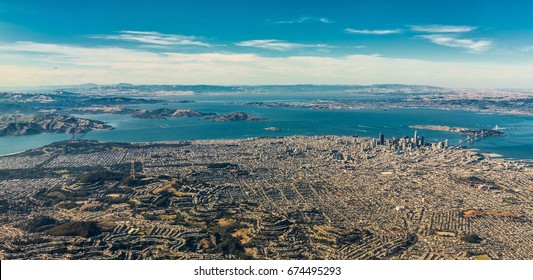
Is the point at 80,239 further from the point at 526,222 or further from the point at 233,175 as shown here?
the point at 526,222

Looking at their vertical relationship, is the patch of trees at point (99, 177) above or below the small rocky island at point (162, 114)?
below

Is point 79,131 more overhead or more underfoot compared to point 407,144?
more underfoot

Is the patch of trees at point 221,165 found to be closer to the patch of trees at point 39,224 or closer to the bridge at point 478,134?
the patch of trees at point 39,224

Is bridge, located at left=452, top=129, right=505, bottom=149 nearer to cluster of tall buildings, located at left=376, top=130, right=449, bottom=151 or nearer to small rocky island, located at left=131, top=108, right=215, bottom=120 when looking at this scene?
cluster of tall buildings, located at left=376, top=130, right=449, bottom=151

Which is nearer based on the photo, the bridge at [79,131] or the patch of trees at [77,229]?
the patch of trees at [77,229]

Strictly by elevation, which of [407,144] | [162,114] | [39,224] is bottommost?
[39,224]

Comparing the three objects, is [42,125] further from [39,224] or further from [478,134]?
[478,134]

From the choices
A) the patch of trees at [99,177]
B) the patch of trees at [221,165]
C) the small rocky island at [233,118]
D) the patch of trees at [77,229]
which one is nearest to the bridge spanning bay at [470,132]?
the patch of trees at [221,165]

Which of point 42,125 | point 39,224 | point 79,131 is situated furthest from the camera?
point 42,125

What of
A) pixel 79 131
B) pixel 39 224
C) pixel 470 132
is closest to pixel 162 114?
pixel 79 131

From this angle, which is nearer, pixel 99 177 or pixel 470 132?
pixel 99 177
